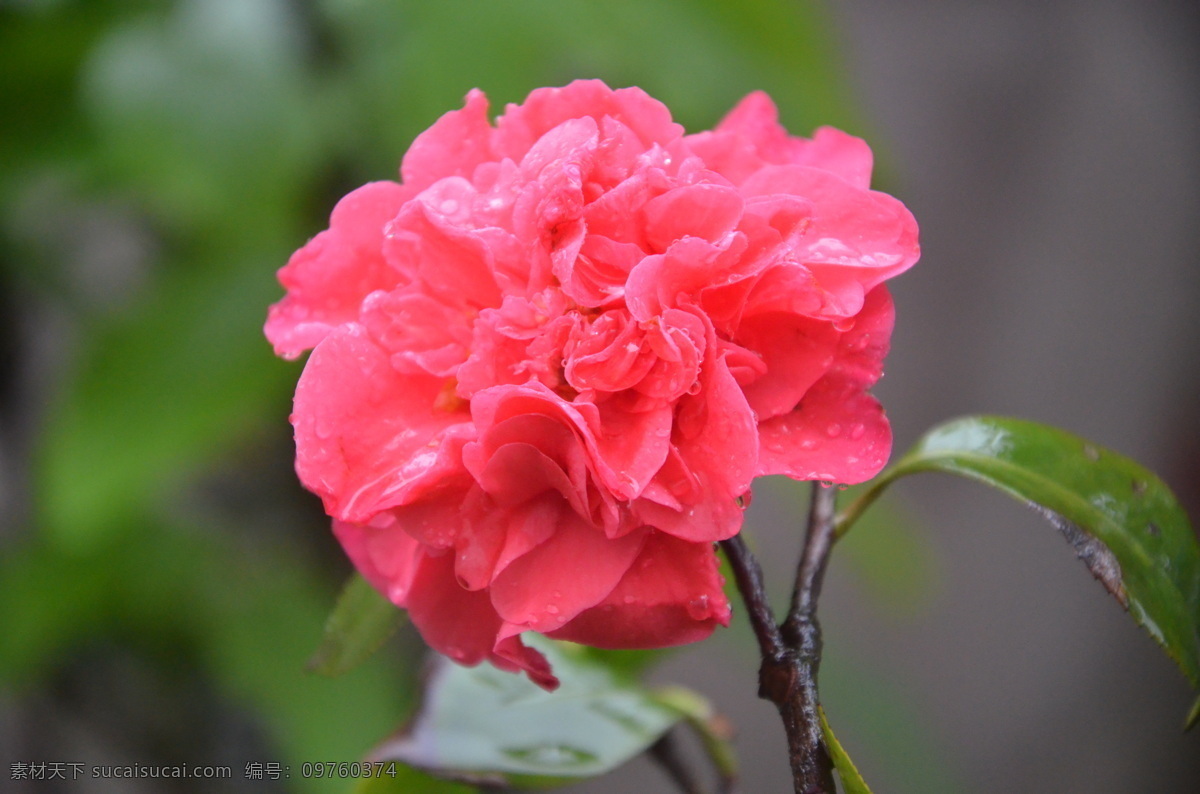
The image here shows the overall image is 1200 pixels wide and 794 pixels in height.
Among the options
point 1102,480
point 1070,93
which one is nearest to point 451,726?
point 1102,480

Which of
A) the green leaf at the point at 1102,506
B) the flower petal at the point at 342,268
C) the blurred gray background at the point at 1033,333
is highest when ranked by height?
Answer: the flower petal at the point at 342,268

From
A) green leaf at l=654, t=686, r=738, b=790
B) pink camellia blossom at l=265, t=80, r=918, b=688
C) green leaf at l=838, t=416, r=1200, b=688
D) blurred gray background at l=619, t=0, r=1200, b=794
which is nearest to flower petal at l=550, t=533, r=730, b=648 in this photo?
pink camellia blossom at l=265, t=80, r=918, b=688

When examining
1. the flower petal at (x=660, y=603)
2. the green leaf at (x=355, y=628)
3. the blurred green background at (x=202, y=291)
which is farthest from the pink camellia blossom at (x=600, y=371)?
the blurred green background at (x=202, y=291)

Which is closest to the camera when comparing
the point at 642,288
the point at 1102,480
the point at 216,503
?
the point at 642,288

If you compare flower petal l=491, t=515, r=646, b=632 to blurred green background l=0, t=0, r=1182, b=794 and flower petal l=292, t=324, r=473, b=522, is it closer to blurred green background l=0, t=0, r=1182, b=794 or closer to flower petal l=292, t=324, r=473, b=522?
flower petal l=292, t=324, r=473, b=522

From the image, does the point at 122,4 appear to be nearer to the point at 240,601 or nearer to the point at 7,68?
the point at 7,68

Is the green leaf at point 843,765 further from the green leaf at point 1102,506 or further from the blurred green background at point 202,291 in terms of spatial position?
the blurred green background at point 202,291

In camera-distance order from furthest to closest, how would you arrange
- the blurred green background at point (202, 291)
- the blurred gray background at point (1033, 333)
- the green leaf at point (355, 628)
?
the blurred gray background at point (1033, 333) → the blurred green background at point (202, 291) → the green leaf at point (355, 628)
